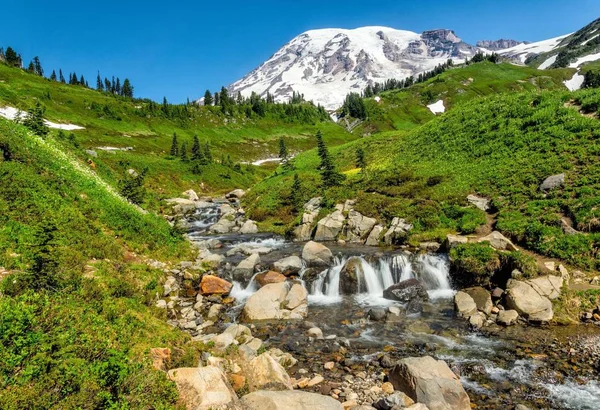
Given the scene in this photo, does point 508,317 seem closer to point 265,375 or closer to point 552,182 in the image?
point 265,375

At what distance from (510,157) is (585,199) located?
11733mm

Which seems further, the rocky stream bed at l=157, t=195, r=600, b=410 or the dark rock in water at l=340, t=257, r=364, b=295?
the dark rock in water at l=340, t=257, r=364, b=295

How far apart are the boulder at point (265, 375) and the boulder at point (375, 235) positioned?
18141 mm

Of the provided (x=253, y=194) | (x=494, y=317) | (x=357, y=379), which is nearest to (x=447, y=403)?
(x=357, y=379)

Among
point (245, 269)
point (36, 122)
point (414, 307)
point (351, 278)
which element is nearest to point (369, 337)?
point (414, 307)

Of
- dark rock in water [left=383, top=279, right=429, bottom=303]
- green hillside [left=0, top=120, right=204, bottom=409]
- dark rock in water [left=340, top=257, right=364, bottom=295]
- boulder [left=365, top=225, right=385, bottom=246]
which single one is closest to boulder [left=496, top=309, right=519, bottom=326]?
dark rock in water [left=383, top=279, right=429, bottom=303]

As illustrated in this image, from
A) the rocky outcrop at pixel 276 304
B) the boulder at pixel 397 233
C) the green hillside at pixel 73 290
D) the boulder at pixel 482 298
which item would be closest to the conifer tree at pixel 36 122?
the green hillside at pixel 73 290

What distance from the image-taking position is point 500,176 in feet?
93.1

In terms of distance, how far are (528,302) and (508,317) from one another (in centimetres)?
128

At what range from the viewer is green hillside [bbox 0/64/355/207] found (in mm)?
66062

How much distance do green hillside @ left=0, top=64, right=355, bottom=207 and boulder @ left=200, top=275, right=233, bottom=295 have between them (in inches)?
955

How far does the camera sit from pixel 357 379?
10.8m

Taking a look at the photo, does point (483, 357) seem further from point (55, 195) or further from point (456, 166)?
point (456, 166)

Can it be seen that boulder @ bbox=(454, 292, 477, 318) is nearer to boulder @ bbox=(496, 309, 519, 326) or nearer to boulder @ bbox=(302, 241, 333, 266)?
boulder @ bbox=(496, 309, 519, 326)
